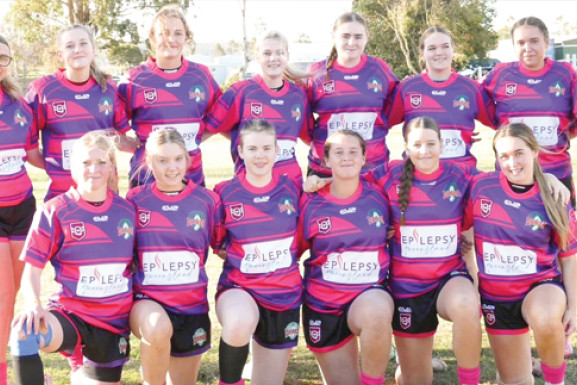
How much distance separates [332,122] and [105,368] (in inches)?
81.9

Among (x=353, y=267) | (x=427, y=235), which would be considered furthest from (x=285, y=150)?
(x=427, y=235)

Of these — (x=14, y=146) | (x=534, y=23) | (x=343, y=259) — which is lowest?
(x=343, y=259)

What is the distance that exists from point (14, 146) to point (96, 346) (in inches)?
53.6

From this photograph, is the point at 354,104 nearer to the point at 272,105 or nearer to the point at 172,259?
the point at 272,105

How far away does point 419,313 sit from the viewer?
150 inches

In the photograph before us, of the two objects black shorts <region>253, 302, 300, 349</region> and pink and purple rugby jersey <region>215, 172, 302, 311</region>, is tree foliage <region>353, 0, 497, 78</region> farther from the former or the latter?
black shorts <region>253, 302, 300, 349</region>

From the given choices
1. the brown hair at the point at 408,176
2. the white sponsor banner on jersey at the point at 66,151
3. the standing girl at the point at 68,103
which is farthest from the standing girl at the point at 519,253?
the white sponsor banner on jersey at the point at 66,151

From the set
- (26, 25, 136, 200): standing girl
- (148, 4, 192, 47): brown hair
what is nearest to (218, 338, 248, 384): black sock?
(26, 25, 136, 200): standing girl

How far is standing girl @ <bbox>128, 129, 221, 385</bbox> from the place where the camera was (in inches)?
141

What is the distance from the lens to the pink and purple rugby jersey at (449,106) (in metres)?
4.39

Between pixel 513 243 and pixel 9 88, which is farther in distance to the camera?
pixel 9 88

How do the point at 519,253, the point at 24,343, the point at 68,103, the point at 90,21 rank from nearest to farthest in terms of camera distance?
the point at 24,343 → the point at 519,253 → the point at 68,103 → the point at 90,21

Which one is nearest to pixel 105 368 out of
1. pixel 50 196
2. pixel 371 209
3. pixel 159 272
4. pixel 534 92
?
pixel 159 272

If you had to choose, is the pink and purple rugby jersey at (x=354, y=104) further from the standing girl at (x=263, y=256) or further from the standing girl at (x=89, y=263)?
the standing girl at (x=89, y=263)
